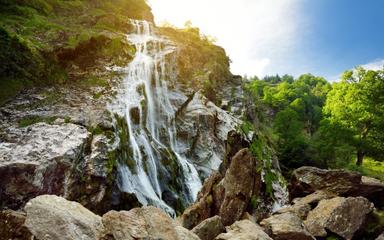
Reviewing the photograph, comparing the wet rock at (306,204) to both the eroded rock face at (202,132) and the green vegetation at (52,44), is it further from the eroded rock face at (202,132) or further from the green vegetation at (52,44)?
the green vegetation at (52,44)

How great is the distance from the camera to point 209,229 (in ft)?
34.2

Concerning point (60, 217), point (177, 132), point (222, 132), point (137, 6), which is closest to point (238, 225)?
point (60, 217)

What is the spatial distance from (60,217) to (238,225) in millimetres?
5253

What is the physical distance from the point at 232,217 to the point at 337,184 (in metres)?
4.66

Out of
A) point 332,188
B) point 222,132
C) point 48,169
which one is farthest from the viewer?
point 222,132

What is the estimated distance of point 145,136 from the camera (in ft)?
78.1

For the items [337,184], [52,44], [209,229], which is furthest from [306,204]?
[52,44]

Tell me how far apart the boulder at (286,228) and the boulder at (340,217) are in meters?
0.64

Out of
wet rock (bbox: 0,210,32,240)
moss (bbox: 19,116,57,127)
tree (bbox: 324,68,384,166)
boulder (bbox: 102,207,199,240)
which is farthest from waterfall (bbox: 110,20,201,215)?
tree (bbox: 324,68,384,166)

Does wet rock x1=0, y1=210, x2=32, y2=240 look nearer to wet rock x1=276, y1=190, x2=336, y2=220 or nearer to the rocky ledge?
the rocky ledge

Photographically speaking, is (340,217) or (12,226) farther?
(340,217)

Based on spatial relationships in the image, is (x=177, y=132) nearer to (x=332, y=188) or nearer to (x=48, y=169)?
(x=48, y=169)

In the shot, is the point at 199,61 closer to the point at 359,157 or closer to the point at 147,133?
the point at 147,133

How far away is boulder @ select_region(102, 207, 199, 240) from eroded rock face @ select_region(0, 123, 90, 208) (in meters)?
8.44
